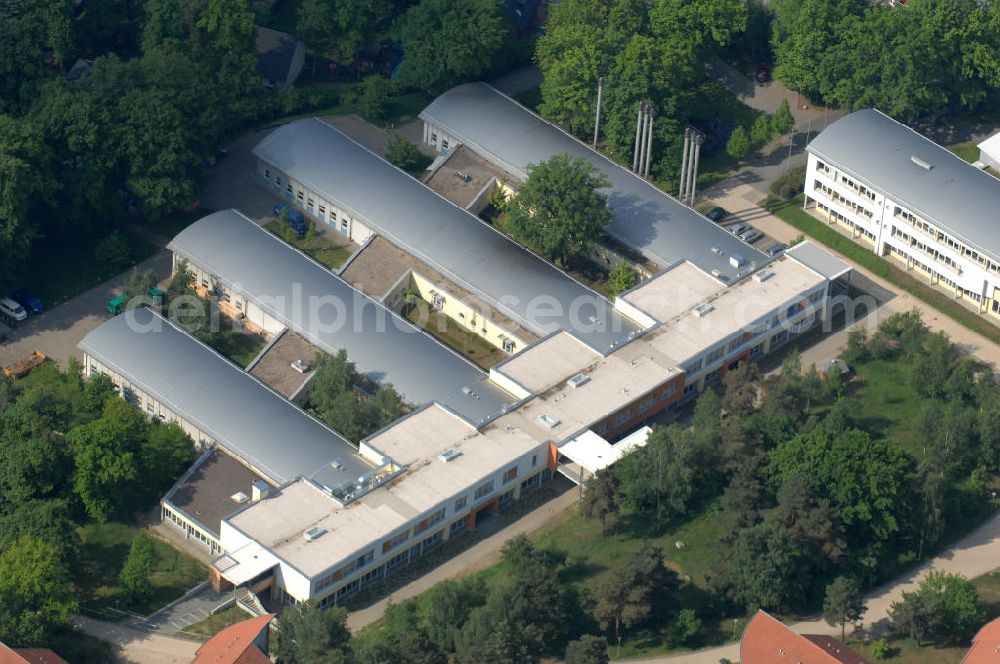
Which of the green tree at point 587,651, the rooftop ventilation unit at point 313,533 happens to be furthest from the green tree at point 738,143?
the green tree at point 587,651

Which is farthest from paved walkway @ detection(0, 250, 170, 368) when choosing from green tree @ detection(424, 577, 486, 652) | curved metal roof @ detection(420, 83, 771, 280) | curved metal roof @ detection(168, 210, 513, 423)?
green tree @ detection(424, 577, 486, 652)

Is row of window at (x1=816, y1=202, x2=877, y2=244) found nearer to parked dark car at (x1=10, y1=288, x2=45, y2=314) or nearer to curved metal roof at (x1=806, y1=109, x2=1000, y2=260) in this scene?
curved metal roof at (x1=806, y1=109, x2=1000, y2=260)

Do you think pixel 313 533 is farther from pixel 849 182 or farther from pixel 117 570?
pixel 849 182

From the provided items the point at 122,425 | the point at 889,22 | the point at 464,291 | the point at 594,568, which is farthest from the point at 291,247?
the point at 889,22

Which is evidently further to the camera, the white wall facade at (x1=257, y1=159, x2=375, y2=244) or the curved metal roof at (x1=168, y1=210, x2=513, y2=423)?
the white wall facade at (x1=257, y1=159, x2=375, y2=244)

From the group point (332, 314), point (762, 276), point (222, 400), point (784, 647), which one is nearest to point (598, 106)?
point (762, 276)

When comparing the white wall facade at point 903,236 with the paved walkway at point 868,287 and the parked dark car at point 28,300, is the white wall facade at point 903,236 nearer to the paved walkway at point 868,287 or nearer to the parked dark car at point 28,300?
the paved walkway at point 868,287
